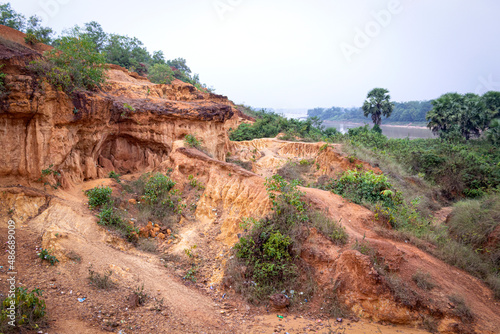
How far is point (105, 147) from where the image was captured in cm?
1296

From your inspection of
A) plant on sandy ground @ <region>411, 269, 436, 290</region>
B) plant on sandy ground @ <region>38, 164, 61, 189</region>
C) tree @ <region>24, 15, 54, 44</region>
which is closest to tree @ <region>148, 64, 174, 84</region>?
tree @ <region>24, 15, 54, 44</region>

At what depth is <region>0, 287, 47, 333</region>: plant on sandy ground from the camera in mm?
4105

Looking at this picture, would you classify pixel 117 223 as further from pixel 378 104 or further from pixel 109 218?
pixel 378 104

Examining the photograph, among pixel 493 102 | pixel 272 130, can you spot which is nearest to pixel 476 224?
pixel 272 130

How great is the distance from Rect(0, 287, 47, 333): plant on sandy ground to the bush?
7227 millimetres

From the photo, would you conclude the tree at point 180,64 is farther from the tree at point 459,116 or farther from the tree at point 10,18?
the tree at point 459,116

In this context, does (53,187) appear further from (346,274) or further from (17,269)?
(346,274)

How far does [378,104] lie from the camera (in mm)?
35688

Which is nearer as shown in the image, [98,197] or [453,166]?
[98,197]

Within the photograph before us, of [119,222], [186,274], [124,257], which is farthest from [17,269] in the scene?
[186,274]

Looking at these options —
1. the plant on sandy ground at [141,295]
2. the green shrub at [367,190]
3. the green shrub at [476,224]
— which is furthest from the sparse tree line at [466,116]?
the plant on sandy ground at [141,295]

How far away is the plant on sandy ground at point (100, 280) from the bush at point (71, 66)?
21.9ft

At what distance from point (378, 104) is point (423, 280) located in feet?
112

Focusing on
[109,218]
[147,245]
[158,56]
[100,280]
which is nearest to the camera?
[100,280]
